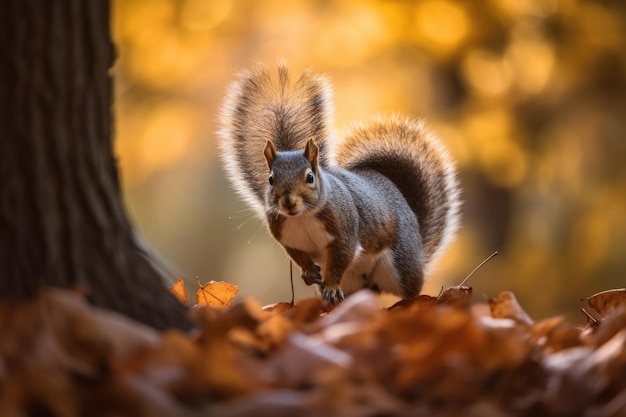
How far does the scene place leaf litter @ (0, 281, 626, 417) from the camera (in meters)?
1.11

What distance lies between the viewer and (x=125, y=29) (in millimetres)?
6332

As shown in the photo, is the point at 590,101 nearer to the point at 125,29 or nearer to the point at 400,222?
the point at 125,29

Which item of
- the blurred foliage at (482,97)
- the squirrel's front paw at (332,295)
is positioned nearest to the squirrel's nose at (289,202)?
the squirrel's front paw at (332,295)

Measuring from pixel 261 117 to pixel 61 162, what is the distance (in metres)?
1.73

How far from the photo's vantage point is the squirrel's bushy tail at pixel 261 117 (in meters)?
3.10

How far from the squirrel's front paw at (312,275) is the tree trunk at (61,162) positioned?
55.0 inches

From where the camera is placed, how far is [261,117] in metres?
3.17

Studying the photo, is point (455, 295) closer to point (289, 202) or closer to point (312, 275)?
point (289, 202)

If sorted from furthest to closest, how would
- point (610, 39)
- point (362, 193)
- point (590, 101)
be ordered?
point (590, 101), point (610, 39), point (362, 193)

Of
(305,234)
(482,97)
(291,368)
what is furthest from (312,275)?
(482,97)

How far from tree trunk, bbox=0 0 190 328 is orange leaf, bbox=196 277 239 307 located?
1.87 ft

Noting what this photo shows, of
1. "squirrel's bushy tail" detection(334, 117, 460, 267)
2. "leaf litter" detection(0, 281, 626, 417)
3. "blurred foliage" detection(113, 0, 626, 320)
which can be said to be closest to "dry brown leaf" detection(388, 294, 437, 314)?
"leaf litter" detection(0, 281, 626, 417)

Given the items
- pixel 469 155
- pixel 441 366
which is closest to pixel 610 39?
pixel 469 155

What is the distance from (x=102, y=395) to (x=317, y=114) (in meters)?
2.10
